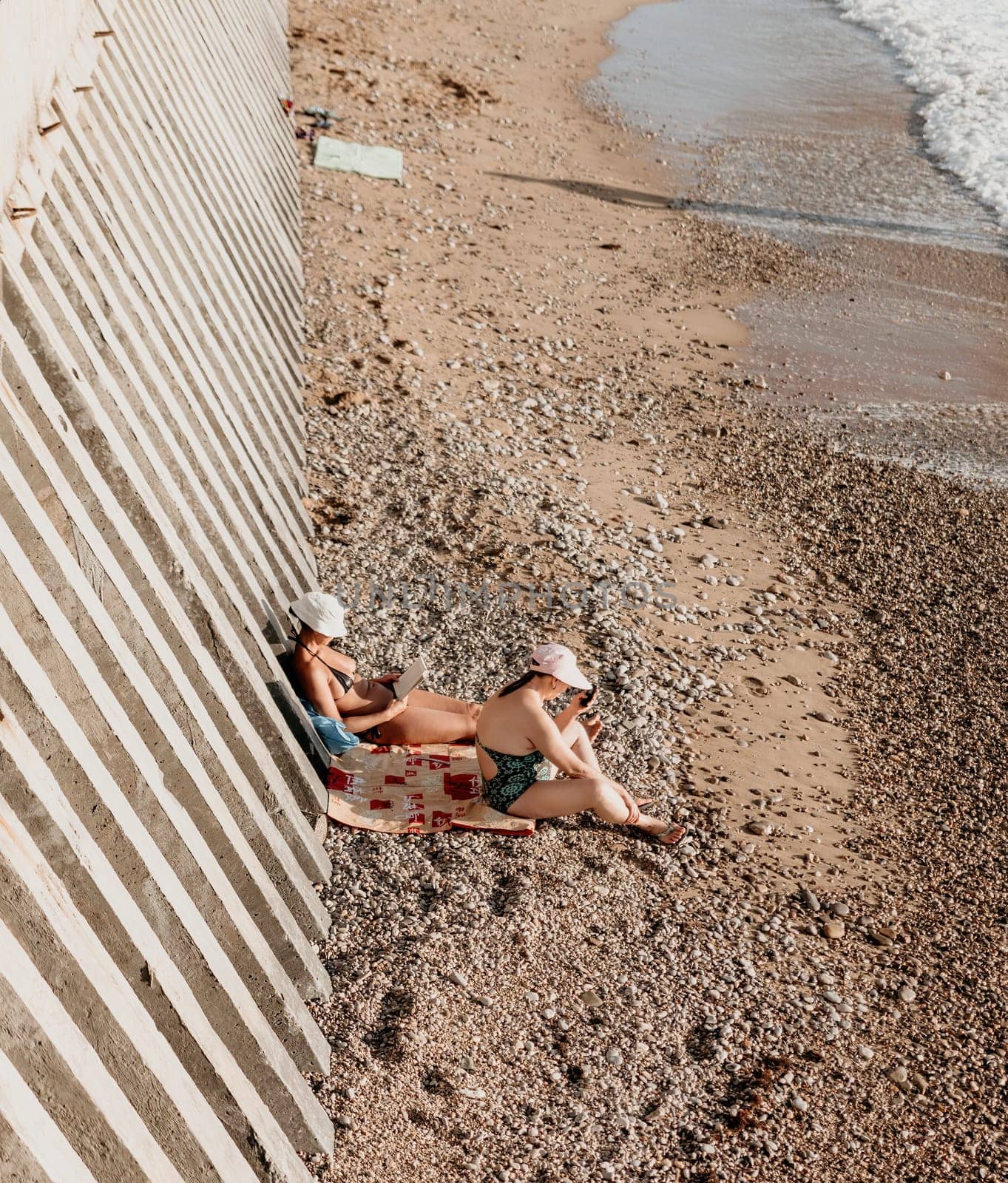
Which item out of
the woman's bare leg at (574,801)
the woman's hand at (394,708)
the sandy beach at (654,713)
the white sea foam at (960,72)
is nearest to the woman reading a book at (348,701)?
the woman's hand at (394,708)

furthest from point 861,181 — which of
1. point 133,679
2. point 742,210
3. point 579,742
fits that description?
point 133,679

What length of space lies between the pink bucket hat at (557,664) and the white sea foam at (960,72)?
11686 mm

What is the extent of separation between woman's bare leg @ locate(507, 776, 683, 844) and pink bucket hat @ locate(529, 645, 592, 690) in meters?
0.43

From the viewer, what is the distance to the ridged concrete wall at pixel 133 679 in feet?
8.49

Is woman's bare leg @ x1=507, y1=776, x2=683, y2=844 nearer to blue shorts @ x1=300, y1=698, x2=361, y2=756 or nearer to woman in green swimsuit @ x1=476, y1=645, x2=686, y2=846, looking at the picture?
woman in green swimsuit @ x1=476, y1=645, x2=686, y2=846

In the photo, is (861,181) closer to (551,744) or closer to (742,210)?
(742,210)

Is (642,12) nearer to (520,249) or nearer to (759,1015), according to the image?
(520,249)

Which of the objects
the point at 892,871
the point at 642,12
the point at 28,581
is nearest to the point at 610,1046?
the point at 892,871

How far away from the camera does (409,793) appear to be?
18.5 ft

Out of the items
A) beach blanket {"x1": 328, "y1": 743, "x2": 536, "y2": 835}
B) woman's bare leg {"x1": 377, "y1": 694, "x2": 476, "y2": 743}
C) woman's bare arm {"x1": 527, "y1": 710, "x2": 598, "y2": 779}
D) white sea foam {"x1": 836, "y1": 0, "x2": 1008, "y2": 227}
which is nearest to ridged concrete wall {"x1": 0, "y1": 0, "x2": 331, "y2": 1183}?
beach blanket {"x1": 328, "y1": 743, "x2": 536, "y2": 835}

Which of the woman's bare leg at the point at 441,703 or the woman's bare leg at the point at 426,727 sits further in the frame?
the woman's bare leg at the point at 441,703

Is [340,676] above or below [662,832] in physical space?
above

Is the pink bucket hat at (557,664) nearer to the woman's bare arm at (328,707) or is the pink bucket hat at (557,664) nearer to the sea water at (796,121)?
the woman's bare arm at (328,707)

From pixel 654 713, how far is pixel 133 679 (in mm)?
3635
